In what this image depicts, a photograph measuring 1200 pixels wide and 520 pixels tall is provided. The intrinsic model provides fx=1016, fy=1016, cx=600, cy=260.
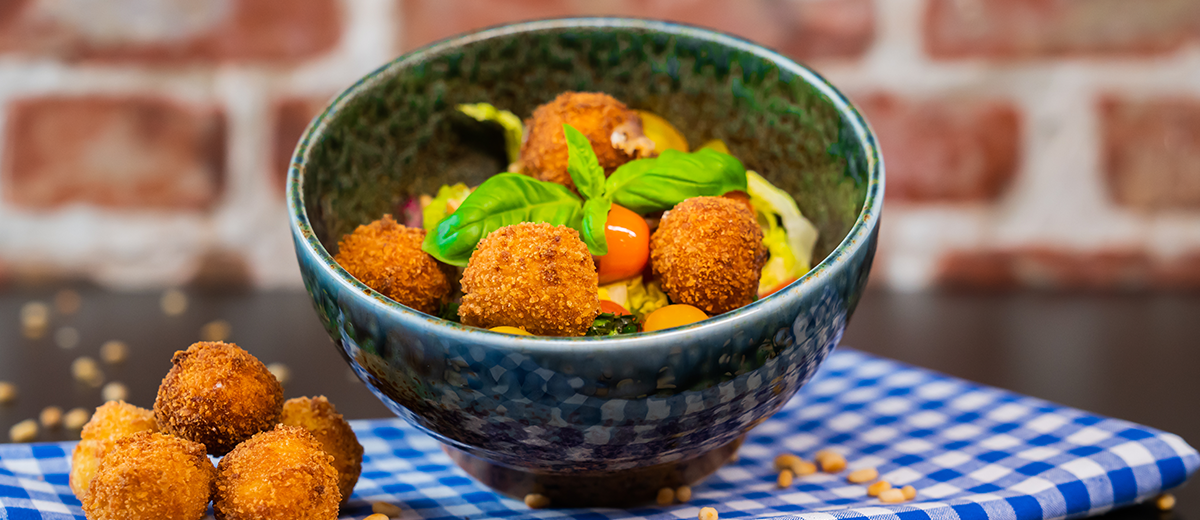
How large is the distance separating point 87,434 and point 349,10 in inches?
34.3

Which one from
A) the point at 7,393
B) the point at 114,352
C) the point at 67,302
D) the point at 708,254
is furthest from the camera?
the point at 67,302

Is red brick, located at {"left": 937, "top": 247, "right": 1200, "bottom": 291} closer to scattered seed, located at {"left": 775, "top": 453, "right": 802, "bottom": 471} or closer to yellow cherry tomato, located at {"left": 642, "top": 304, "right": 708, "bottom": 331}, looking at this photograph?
scattered seed, located at {"left": 775, "top": 453, "right": 802, "bottom": 471}

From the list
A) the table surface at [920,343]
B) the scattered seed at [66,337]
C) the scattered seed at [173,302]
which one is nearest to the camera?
the table surface at [920,343]

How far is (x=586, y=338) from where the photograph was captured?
0.65m

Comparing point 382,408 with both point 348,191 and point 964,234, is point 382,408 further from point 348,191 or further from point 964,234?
point 964,234

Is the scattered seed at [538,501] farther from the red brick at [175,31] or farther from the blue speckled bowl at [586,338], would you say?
the red brick at [175,31]

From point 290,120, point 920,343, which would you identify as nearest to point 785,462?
point 920,343

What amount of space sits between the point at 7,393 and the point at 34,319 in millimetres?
249

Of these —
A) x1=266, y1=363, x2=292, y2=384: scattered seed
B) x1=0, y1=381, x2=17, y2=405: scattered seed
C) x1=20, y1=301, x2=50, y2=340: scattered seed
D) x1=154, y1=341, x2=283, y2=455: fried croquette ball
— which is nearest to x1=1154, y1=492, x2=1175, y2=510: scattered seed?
x1=154, y1=341, x2=283, y2=455: fried croquette ball

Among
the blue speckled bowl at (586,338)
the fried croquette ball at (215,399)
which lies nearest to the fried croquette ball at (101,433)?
the fried croquette ball at (215,399)

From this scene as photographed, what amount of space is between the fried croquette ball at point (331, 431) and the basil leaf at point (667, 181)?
0.29 meters

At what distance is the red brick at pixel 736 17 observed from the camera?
147cm

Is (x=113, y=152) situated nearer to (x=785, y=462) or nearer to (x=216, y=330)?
(x=216, y=330)

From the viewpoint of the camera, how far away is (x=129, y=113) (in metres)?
1.55
